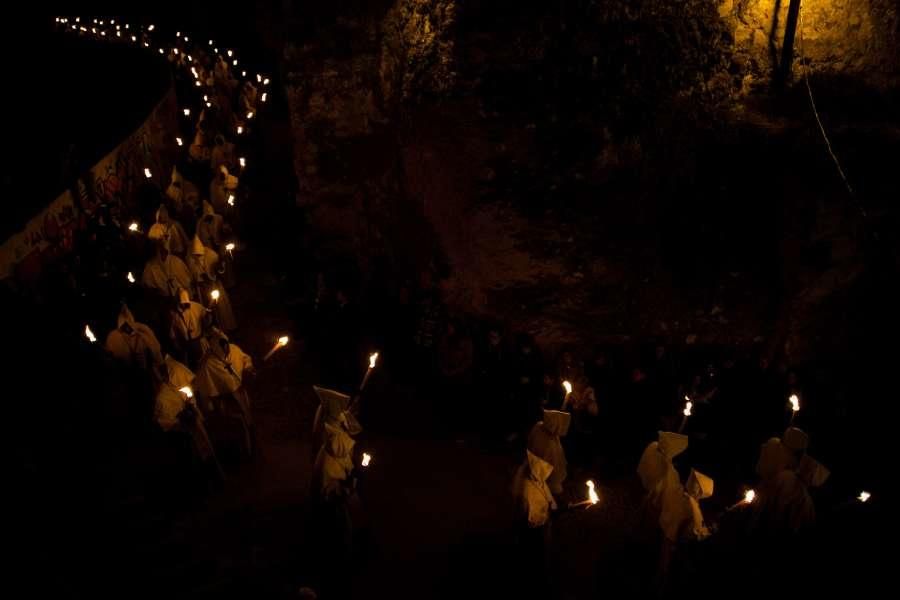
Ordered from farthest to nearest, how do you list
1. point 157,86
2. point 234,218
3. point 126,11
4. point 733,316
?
1. point 126,11
2. point 157,86
3. point 234,218
4. point 733,316

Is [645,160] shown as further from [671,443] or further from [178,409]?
[178,409]

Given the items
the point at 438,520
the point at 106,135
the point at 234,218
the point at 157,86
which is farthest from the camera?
the point at 157,86

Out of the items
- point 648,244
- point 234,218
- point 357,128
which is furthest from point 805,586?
point 234,218

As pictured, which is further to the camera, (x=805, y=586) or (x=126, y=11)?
(x=126, y=11)

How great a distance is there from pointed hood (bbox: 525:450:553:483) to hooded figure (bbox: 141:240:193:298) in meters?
6.80

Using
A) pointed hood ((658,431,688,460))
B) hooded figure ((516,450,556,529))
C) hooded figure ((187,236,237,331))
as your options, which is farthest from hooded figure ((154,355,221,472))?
pointed hood ((658,431,688,460))

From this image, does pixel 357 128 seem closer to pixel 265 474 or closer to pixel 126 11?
pixel 265 474

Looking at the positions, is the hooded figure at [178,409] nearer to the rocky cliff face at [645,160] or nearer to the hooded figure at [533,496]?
the hooded figure at [533,496]

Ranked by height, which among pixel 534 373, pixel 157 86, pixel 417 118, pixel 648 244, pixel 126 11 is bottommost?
pixel 534 373

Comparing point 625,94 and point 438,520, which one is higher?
point 625,94

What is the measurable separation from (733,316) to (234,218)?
1084 centimetres

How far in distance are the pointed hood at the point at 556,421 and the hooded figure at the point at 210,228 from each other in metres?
8.18

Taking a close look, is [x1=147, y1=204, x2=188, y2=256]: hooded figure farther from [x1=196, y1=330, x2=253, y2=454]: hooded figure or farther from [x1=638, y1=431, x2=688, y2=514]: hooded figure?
[x1=638, y1=431, x2=688, y2=514]: hooded figure

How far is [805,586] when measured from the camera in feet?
23.6
